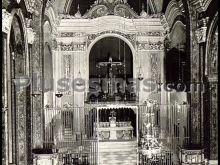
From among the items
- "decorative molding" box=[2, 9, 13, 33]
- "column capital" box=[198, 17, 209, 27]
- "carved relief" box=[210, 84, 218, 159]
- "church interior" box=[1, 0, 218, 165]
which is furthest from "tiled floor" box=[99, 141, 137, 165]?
"decorative molding" box=[2, 9, 13, 33]

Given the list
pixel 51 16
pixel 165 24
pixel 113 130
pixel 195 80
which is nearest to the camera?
pixel 195 80

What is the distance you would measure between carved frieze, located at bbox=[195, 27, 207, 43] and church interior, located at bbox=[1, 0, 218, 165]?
0.01 meters

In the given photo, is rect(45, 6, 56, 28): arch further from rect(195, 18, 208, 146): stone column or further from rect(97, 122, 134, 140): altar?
rect(195, 18, 208, 146): stone column

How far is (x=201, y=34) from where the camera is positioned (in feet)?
32.4

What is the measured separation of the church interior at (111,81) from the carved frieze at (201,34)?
0.01 meters

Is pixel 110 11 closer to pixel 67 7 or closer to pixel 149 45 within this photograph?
pixel 67 7

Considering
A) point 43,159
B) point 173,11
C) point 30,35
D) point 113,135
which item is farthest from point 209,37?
point 43,159

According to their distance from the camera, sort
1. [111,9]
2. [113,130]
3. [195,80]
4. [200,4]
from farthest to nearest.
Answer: [111,9]
[113,130]
[195,80]
[200,4]

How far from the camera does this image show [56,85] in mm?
14766

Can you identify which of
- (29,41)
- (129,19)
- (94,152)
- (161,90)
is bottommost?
(94,152)

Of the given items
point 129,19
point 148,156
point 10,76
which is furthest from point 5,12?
point 129,19

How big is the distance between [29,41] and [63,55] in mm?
5139

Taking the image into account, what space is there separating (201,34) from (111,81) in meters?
5.75

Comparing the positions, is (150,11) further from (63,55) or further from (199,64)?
(199,64)
